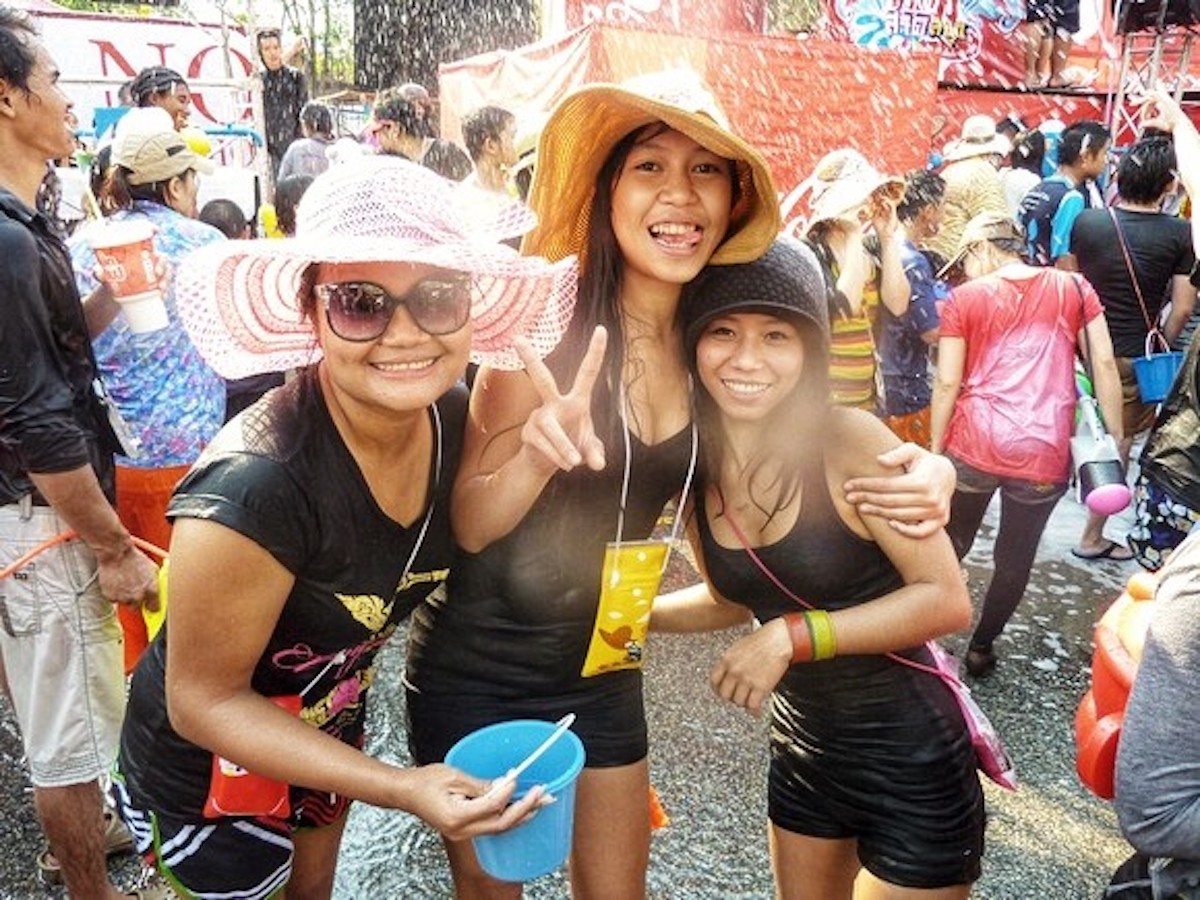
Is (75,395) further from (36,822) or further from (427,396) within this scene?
(36,822)

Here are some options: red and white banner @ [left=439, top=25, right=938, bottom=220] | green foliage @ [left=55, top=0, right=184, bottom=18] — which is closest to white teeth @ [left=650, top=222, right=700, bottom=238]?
red and white banner @ [left=439, top=25, right=938, bottom=220]

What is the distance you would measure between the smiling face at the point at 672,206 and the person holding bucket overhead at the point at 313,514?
6.6 inches

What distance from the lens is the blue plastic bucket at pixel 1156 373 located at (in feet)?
16.0

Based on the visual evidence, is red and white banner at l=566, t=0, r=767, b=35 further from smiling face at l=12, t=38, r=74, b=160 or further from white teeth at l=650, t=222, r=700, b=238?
white teeth at l=650, t=222, r=700, b=238

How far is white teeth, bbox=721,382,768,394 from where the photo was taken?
1.82m

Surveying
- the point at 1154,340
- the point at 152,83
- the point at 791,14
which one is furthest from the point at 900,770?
the point at 791,14

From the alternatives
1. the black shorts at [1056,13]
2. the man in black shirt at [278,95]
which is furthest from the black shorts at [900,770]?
the black shorts at [1056,13]

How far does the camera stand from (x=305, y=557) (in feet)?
5.10

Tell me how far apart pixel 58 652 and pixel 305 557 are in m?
1.27

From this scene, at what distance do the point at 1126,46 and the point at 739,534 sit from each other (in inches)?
457

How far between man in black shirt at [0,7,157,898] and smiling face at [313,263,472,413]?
38.3 inches

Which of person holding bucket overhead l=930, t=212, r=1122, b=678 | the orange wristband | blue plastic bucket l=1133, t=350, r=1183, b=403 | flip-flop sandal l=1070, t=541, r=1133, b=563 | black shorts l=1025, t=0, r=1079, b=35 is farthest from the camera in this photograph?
black shorts l=1025, t=0, r=1079, b=35

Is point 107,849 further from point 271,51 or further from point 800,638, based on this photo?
point 271,51

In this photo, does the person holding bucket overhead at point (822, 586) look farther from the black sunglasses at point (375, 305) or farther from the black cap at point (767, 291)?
the black sunglasses at point (375, 305)
